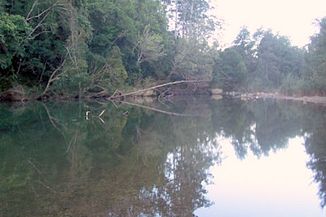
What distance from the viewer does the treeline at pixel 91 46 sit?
3050 centimetres

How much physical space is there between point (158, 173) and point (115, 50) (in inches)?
1261

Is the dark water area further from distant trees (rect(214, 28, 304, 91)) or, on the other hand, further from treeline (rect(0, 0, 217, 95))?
distant trees (rect(214, 28, 304, 91))

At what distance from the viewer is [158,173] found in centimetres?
850

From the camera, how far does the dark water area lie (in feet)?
20.4

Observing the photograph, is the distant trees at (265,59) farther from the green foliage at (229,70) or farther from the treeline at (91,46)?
the treeline at (91,46)

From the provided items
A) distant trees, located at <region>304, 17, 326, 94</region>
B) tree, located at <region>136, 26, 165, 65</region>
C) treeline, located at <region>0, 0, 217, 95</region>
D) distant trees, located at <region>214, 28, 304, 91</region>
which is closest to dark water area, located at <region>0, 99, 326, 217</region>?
treeline, located at <region>0, 0, 217, 95</region>

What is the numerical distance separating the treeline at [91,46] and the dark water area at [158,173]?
15.0 meters

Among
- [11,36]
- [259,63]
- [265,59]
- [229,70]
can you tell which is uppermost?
[265,59]

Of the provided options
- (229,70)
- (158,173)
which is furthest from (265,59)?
(158,173)

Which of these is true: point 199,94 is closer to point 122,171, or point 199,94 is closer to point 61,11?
point 61,11

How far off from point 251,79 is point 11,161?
66.3 meters

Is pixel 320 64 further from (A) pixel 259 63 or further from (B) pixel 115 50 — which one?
(A) pixel 259 63

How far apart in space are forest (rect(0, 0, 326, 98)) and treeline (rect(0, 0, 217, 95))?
7 centimetres

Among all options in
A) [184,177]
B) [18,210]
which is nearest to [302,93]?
[184,177]
